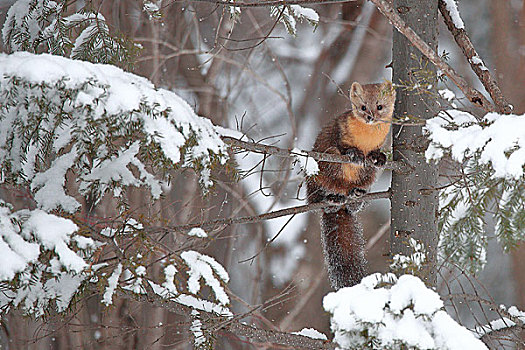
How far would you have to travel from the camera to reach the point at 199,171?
141cm

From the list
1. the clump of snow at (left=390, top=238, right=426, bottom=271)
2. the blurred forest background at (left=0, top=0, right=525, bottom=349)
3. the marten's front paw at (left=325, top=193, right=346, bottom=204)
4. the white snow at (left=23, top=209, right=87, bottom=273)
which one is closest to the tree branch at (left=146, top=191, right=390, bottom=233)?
the marten's front paw at (left=325, top=193, right=346, bottom=204)

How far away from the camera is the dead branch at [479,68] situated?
63.0 inches

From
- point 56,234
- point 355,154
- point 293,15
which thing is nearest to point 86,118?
point 56,234

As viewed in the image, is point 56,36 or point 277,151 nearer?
point 277,151

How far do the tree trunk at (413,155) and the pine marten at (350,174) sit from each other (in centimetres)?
19

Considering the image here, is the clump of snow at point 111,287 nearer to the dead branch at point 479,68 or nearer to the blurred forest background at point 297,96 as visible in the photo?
the dead branch at point 479,68

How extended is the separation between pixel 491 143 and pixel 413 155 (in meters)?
0.78

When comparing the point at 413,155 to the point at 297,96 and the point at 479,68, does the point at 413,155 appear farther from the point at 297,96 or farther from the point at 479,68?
the point at 297,96

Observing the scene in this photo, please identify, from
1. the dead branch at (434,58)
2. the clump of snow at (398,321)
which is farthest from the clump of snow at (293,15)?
the clump of snow at (398,321)

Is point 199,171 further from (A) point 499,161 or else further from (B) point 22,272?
(A) point 499,161

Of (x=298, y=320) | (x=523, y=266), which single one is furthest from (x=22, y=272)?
(x=523, y=266)

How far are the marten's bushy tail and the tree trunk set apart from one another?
1.04ft

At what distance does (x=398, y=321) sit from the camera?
114cm

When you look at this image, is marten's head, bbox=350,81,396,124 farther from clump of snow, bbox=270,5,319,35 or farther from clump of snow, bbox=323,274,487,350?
clump of snow, bbox=323,274,487,350
